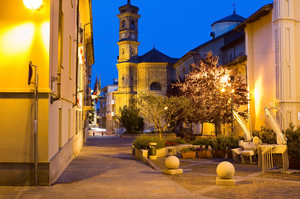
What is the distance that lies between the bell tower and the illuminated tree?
41422 millimetres

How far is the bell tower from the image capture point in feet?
224

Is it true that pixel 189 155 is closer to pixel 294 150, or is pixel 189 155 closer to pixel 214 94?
pixel 294 150

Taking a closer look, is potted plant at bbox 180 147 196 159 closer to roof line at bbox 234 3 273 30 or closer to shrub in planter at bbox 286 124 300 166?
shrub in planter at bbox 286 124 300 166

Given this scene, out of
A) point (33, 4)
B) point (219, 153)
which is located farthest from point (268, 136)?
point (33, 4)

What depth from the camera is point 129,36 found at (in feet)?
226

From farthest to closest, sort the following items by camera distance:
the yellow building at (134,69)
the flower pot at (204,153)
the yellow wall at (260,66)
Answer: the yellow building at (134,69) < the yellow wall at (260,66) < the flower pot at (204,153)

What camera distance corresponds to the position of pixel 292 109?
21.3 m

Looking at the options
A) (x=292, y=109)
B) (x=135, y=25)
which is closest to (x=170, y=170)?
(x=292, y=109)

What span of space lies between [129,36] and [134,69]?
6.49m

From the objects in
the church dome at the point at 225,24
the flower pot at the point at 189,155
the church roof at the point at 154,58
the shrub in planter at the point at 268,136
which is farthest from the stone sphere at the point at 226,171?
the church roof at the point at 154,58

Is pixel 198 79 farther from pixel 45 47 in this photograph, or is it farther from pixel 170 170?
pixel 45 47

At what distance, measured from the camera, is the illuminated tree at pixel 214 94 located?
26.1 meters

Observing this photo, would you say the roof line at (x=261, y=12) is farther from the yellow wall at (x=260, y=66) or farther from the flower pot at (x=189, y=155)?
the flower pot at (x=189, y=155)

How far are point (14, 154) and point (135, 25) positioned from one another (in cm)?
6199
